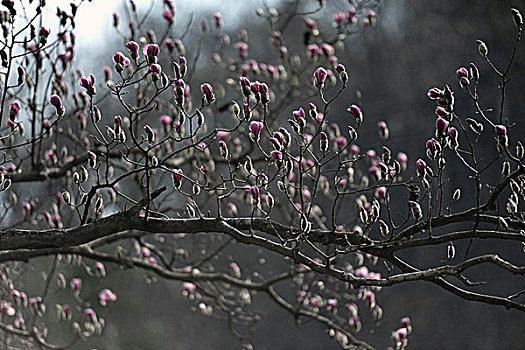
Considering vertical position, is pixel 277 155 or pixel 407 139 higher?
pixel 277 155

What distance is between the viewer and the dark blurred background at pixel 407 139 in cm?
389

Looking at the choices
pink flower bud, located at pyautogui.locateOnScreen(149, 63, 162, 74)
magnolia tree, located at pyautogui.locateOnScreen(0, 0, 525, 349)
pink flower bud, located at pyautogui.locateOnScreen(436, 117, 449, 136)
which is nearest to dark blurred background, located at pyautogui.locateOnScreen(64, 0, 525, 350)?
magnolia tree, located at pyautogui.locateOnScreen(0, 0, 525, 349)

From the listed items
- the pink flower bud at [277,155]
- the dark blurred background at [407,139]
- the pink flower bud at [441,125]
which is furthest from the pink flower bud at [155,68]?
the dark blurred background at [407,139]

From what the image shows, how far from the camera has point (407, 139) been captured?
4.57 metres

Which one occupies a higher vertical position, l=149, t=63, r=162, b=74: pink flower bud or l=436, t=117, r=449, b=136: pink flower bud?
l=436, t=117, r=449, b=136: pink flower bud

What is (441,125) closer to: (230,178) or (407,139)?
(230,178)

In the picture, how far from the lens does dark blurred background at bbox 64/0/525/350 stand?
12.8 ft

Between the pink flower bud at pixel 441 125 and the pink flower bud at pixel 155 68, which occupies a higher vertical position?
the pink flower bud at pixel 441 125

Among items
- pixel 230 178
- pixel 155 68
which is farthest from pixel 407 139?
pixel 155 68

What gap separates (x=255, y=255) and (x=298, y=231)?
399 centimetres

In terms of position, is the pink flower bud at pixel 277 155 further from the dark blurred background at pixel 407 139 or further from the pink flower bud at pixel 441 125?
the dark blurred background at pixel 407 139

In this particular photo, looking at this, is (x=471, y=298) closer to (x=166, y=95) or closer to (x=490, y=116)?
(x=490, y=116)

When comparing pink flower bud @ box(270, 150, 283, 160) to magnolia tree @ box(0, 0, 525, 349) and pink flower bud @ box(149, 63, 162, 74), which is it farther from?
pink flower bud @ box(149, 63, 162, 74)

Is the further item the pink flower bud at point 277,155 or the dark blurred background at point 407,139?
the dark blurred background at point 407,139
